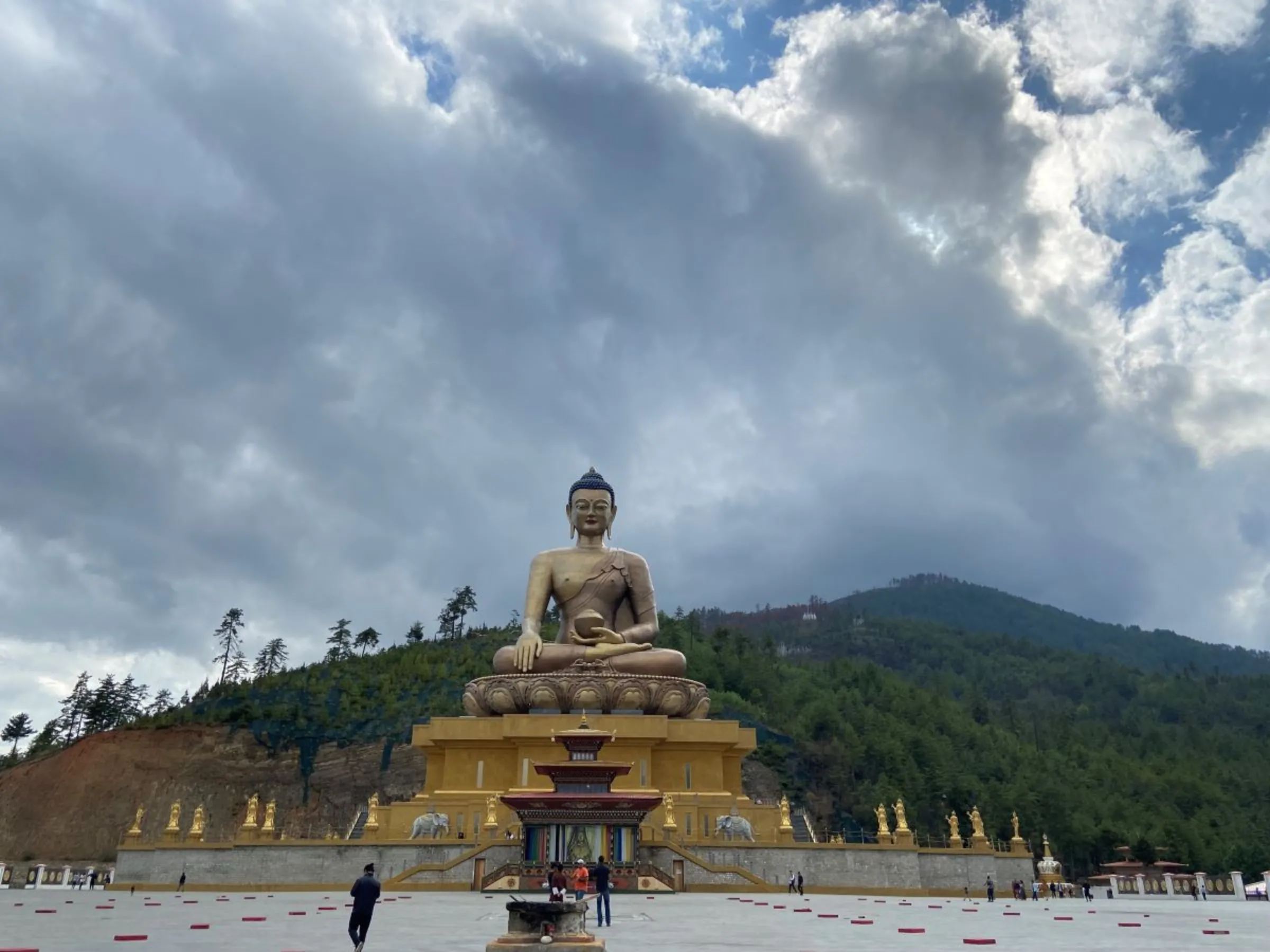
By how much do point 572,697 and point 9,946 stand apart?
19.8 metres

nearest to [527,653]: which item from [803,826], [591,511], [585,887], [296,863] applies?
[591,511]

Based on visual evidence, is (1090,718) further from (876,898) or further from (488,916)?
(488,916)

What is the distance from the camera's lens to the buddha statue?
30.2 m

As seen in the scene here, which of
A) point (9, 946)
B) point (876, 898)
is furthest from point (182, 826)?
point (9, 946)

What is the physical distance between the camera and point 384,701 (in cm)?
6009

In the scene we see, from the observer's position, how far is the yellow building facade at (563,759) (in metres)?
27.0

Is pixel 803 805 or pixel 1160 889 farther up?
pixel 803 805

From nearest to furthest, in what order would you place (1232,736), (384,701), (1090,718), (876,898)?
(876,898), (384,701), (1232,736), (1090,718)

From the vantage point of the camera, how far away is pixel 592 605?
32062 millimetres

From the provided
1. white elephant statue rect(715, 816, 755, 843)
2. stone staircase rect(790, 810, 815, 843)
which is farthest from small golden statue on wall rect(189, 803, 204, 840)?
stone staircase rect(790, 810, 815, 843)

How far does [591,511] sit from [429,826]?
11.9 meters

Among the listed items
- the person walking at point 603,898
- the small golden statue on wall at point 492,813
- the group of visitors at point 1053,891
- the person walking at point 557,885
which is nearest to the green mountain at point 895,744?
the group of visitors at point 1053,891

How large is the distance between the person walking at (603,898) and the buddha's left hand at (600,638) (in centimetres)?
1635

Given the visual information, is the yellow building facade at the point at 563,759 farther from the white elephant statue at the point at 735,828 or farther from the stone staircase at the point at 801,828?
the stone staircase at the point at 801,828
